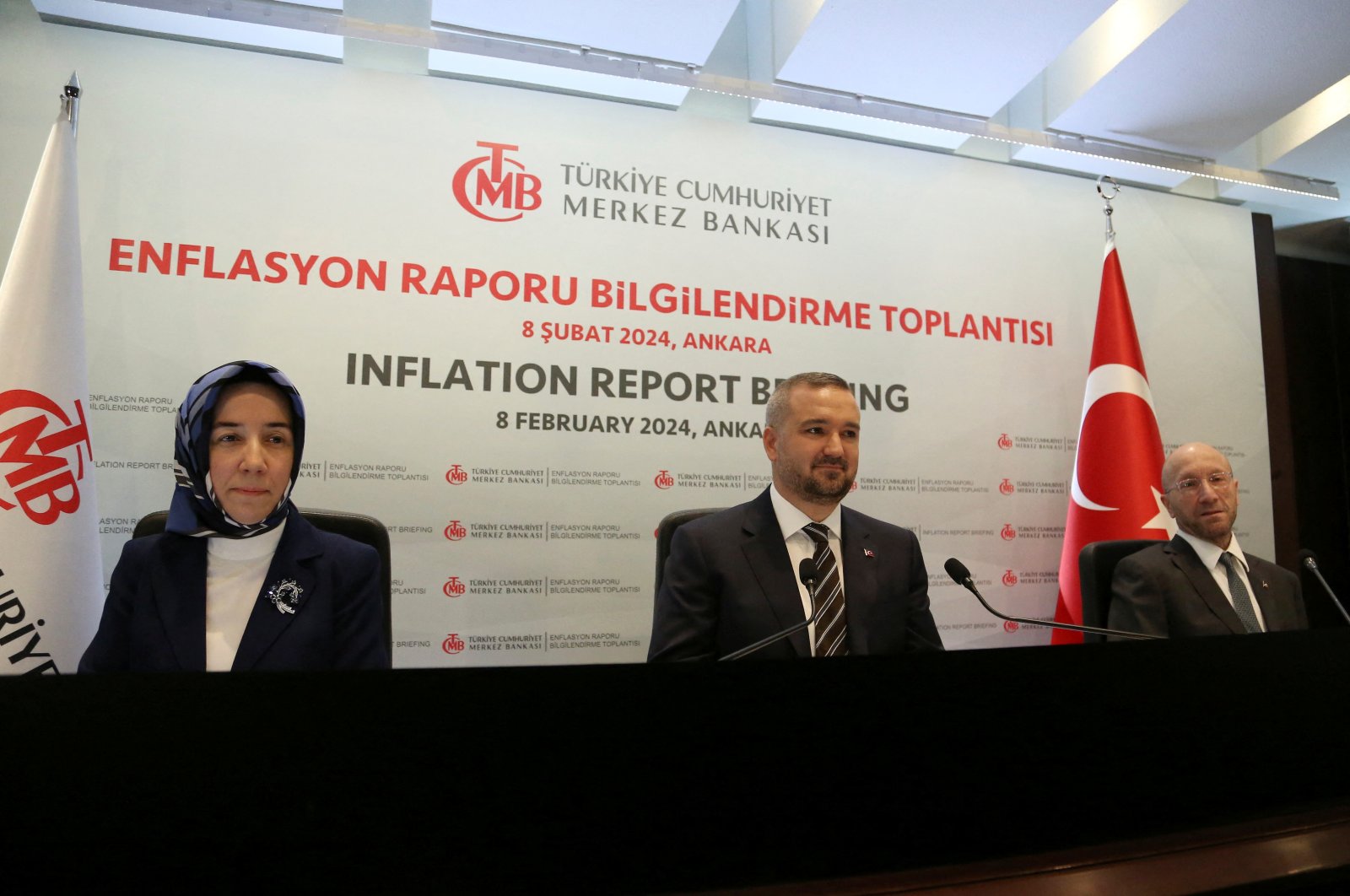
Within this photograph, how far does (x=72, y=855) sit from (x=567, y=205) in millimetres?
3186

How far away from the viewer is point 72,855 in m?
0.83

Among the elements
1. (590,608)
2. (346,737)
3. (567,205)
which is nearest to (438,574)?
(590,608)

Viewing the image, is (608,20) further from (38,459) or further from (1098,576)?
(1098,576)

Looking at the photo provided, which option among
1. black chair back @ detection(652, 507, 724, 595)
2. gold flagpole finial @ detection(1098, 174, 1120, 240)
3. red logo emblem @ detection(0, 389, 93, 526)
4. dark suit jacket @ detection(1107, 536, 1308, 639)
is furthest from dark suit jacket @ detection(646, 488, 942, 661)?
gold flagpole finial @ detection(1098, 174, 1120, 240)

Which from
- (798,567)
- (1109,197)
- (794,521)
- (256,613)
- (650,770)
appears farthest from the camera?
(1109,197)

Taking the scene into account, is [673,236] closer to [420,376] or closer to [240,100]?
[420,376]

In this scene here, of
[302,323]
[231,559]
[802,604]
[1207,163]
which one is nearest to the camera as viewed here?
[231,559]

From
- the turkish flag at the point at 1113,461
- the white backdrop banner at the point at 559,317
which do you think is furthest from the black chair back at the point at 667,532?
the turkish flag at the point at 1113,461

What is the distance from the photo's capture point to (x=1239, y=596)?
293 centimetres

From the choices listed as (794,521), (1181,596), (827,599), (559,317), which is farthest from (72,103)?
(1181,596)

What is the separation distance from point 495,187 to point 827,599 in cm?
231

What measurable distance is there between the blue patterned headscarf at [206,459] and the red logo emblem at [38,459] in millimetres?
663

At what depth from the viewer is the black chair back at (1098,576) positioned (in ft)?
9.71

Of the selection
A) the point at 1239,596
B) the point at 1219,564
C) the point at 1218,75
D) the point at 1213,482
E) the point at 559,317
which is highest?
the point at 1218,75
